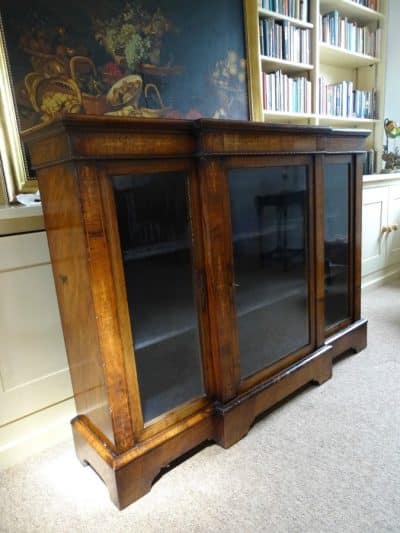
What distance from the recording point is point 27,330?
4.40 ft

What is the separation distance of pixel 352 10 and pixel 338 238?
6.37 feet

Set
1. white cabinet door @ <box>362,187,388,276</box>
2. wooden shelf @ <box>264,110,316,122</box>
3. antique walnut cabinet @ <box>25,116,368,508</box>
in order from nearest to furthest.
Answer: antique walnut cabinet @ <box>25,116,368,508</box>
wooden shelf @ <box>264,110,316,122</box>
white cabinet door @ <box>362,187,388,276</box>

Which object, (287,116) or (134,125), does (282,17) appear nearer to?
(287,116)

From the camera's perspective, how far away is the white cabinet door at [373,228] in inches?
105

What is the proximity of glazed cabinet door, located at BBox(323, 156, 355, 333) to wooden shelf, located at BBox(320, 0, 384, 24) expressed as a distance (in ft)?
4.86

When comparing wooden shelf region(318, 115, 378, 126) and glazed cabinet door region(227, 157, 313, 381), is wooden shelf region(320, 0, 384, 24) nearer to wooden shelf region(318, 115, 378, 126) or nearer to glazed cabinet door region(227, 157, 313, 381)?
wooden shelf region(318, 115, 378, 126)

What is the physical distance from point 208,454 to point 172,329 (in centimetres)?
48

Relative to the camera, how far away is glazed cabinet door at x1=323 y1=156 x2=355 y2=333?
1679 millimetres

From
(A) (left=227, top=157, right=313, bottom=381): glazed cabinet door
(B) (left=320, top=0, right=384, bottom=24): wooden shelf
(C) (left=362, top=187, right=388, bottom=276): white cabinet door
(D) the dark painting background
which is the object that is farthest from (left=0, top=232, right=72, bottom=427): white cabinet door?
(B) (left=320, top=0, right=384, bottom=24): wooden shelf

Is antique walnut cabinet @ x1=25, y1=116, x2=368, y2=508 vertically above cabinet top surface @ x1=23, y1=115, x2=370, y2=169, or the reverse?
cabinet top surface @ x1=23, y1=115, x2=370, y2=169

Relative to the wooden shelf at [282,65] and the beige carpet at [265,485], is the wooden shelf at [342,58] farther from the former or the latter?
the beige carpet at [265,485]

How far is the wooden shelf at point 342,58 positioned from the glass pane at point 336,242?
1229 mm

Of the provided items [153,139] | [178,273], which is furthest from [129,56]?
[178,273]

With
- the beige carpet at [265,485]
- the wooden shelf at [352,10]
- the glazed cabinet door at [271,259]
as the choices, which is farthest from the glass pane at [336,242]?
the wooden shelf at [352,10]
